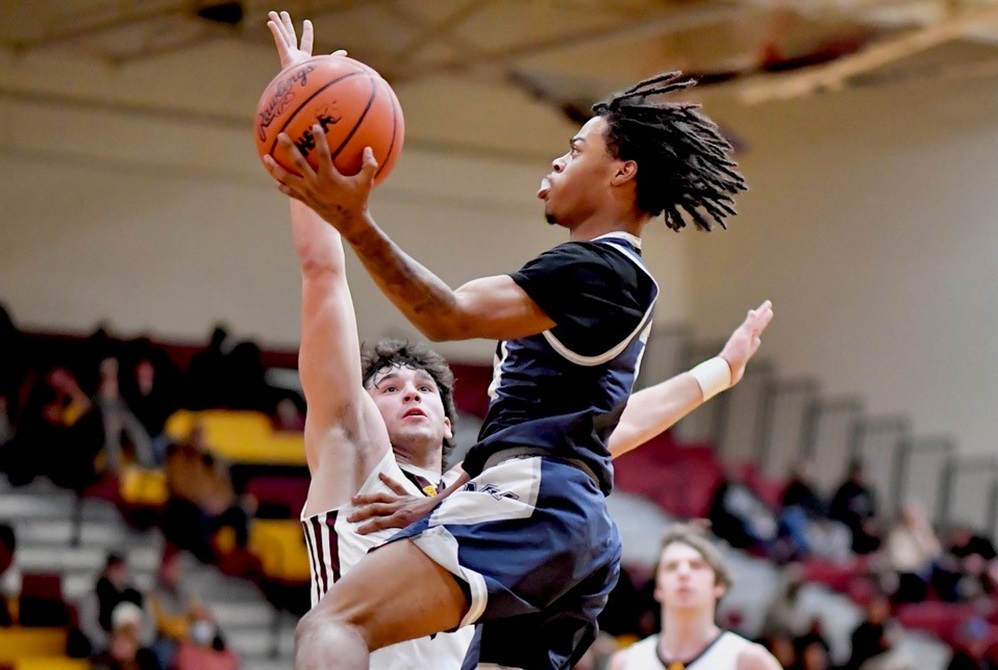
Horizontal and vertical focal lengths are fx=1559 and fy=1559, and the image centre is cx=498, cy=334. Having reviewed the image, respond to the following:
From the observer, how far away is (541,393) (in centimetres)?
358

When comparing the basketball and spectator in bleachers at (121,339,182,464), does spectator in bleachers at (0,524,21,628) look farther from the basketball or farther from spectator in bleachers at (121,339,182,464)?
the basketball

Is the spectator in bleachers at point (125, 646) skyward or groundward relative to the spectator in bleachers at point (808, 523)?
groundward

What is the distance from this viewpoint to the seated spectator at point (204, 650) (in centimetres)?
1007

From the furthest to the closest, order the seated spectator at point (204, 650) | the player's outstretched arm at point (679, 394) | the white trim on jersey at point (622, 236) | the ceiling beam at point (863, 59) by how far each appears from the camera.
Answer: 1. the ceiling beam at point (863, 59)
2. the seated spectator at point (204, 650)
3. the player's outstretched arm at point (679, 394)
4. the white trim on jersey at point (622, 236)

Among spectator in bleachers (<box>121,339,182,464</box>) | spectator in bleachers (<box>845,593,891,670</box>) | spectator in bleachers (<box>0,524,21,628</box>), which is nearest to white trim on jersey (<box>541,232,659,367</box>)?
spectator in bleachers (<box>0,524,21,628</box>)

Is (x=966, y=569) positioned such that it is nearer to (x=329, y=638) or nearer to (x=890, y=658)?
(x=890, y=658)

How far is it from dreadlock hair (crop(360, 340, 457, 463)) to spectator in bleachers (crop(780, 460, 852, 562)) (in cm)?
1085

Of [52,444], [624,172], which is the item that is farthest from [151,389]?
[624,172]

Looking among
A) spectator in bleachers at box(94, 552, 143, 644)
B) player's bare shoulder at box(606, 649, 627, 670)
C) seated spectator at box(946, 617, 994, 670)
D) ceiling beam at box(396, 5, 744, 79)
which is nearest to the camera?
player's bare shoulder at box(606, 649, 627, 670)

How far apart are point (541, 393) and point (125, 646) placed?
6.84 meters

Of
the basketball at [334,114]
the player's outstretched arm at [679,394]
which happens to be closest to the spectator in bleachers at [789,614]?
the player's outstretched arm at [679,394]

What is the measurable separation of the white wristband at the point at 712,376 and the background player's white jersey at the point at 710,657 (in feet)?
4.95

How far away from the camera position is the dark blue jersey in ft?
11.3

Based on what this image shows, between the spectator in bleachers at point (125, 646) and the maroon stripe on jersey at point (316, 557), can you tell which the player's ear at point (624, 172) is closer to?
the maroon stripe on jersey at point (316, 557)
